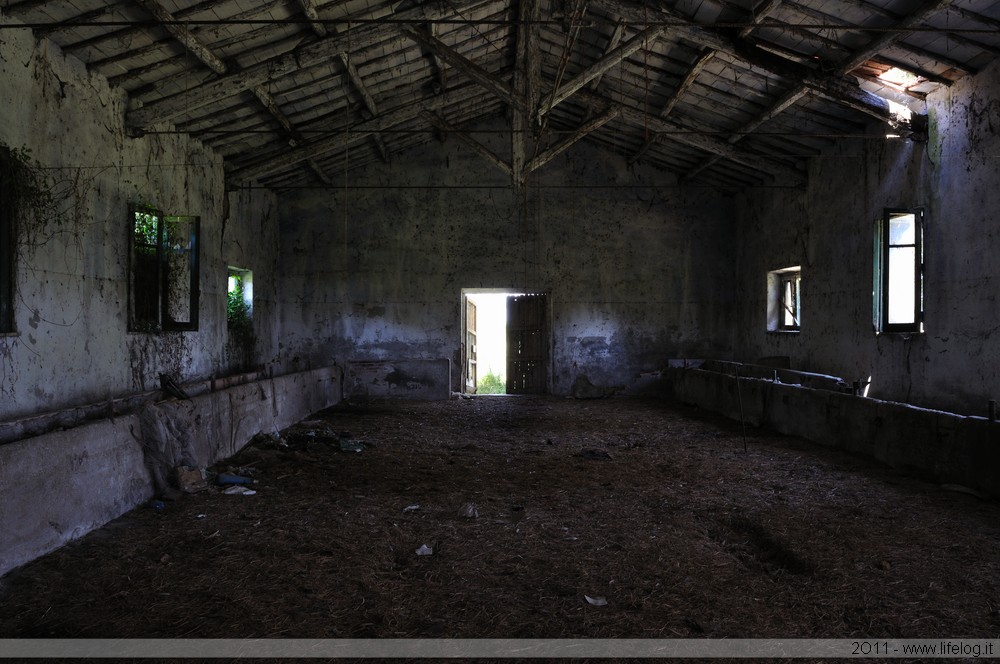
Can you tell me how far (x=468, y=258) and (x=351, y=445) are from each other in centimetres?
689

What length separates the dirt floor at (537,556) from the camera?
316 centimetres

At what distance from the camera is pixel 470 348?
1512 cm

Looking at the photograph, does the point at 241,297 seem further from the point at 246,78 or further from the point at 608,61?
the point at 608,61

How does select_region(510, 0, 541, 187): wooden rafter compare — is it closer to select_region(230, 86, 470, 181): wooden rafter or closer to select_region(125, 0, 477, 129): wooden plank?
select_region(230, 86, 470, 181): wooden rafter

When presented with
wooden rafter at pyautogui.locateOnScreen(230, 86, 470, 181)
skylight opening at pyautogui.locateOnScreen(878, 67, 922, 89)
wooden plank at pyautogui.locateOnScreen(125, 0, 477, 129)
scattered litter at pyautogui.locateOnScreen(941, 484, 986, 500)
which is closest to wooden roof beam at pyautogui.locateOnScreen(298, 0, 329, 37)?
wooden plank at pyautogui.locateOnScreen(125, 0, 477, 129)

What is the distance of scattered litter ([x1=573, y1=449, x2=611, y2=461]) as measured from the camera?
23.8ft

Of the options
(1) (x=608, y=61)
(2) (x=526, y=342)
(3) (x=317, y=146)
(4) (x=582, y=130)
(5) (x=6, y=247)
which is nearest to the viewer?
(5) (x=6, y=247)

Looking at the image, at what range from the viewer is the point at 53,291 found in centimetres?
642

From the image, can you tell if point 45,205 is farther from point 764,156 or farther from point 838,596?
point 764,156

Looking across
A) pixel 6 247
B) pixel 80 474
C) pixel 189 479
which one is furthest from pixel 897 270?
pixel 6 247

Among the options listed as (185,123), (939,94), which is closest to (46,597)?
(185,123)

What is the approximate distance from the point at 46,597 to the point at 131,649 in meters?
0.95

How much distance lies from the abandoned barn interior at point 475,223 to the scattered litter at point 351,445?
119 centimetres

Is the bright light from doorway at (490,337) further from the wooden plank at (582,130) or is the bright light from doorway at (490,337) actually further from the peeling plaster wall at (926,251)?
the peeling plaster wall at (926,251)
